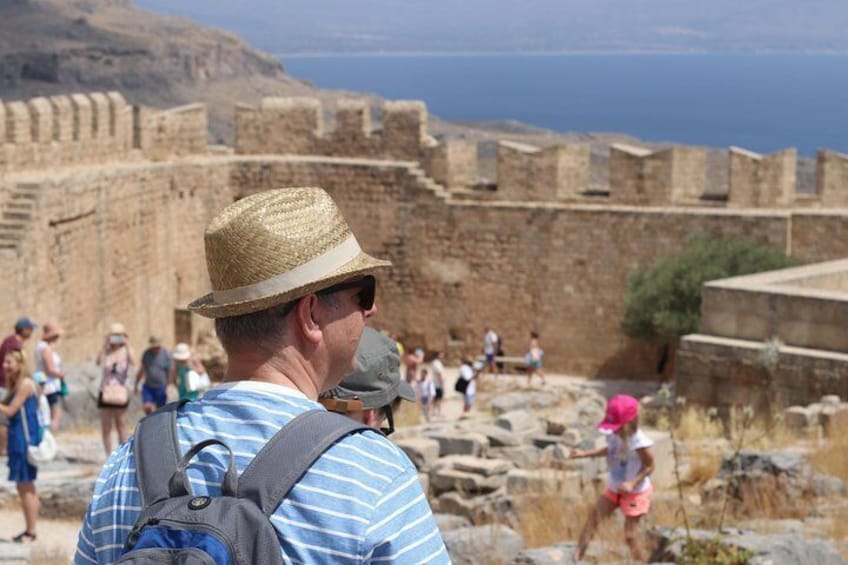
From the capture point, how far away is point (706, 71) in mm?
196625

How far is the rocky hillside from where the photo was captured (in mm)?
50562

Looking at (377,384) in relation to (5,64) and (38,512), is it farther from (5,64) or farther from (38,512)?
(5,64)

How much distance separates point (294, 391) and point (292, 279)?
0.73 feet

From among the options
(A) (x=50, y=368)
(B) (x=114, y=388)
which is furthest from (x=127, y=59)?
(B) (x=114, y=388)

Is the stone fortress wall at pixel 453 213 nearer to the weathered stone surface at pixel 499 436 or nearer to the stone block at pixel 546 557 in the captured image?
the weathered stone surface at pixel 499 436

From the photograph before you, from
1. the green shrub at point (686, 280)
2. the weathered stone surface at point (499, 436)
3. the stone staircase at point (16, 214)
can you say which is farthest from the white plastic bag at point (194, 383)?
the green shrub at point (686, 280)

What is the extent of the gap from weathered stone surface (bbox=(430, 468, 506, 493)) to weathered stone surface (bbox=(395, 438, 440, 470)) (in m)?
0.37

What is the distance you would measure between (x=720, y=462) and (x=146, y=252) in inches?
478

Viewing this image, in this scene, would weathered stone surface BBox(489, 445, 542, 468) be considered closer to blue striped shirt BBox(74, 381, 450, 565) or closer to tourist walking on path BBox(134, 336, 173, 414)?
tourist walking on path BBox(134, 336, 173, 414)

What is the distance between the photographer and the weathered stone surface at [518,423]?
12.2 metres

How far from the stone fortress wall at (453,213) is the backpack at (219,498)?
16796 mm

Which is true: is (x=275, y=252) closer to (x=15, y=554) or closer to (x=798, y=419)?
(x=15, y=554)

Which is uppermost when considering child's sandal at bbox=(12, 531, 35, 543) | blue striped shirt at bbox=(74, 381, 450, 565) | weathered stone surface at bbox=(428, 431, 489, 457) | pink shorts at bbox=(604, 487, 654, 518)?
blue striped shirt at bbox=(74, 381, 450, 565)

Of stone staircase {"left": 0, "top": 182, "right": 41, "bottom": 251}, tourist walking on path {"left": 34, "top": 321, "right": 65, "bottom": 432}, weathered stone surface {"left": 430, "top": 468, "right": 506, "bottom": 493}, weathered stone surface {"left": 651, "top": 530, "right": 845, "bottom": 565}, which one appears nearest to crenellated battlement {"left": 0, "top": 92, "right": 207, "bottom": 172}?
stone staircase {"left": 0, "top": 182, "right": 41, "bottom": 251}
